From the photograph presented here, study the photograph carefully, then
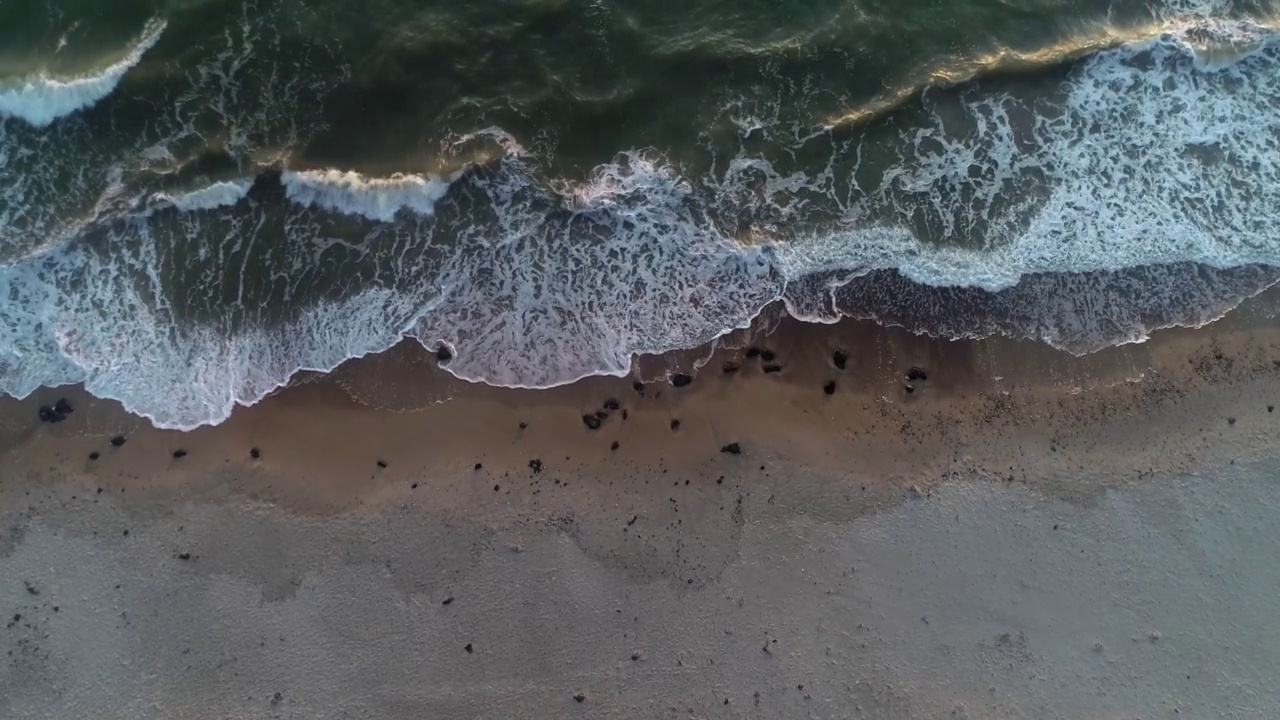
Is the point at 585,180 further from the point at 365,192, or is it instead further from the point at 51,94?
the point at 51,94

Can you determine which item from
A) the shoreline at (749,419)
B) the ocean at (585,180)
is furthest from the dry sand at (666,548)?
the ocean at (585,180)

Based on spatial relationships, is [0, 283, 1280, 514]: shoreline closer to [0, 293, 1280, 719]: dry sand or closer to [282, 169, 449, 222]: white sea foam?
[0, 293, 1280, 719]: dry sand

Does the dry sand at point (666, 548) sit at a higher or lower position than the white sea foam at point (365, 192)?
lower

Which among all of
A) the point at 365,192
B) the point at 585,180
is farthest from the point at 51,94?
the point at 585,180

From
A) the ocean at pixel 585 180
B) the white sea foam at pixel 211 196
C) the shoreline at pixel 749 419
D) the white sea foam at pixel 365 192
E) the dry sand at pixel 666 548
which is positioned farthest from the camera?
the white sea foam at pixel 365 192

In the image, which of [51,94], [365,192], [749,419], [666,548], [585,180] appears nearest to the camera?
[666,548]

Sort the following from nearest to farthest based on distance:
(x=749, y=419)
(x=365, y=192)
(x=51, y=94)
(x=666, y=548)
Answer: (x=666, y=548) < (x=749, y=419) < (x=51, y=94) < (x=365, y=192)

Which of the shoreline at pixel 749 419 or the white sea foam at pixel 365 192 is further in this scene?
the white sea foam at pixel 365 192

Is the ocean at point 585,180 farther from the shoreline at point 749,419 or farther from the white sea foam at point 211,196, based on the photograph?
the shoreline at point 749,419

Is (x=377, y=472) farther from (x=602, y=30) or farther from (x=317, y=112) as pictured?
(x=602, y=30)
